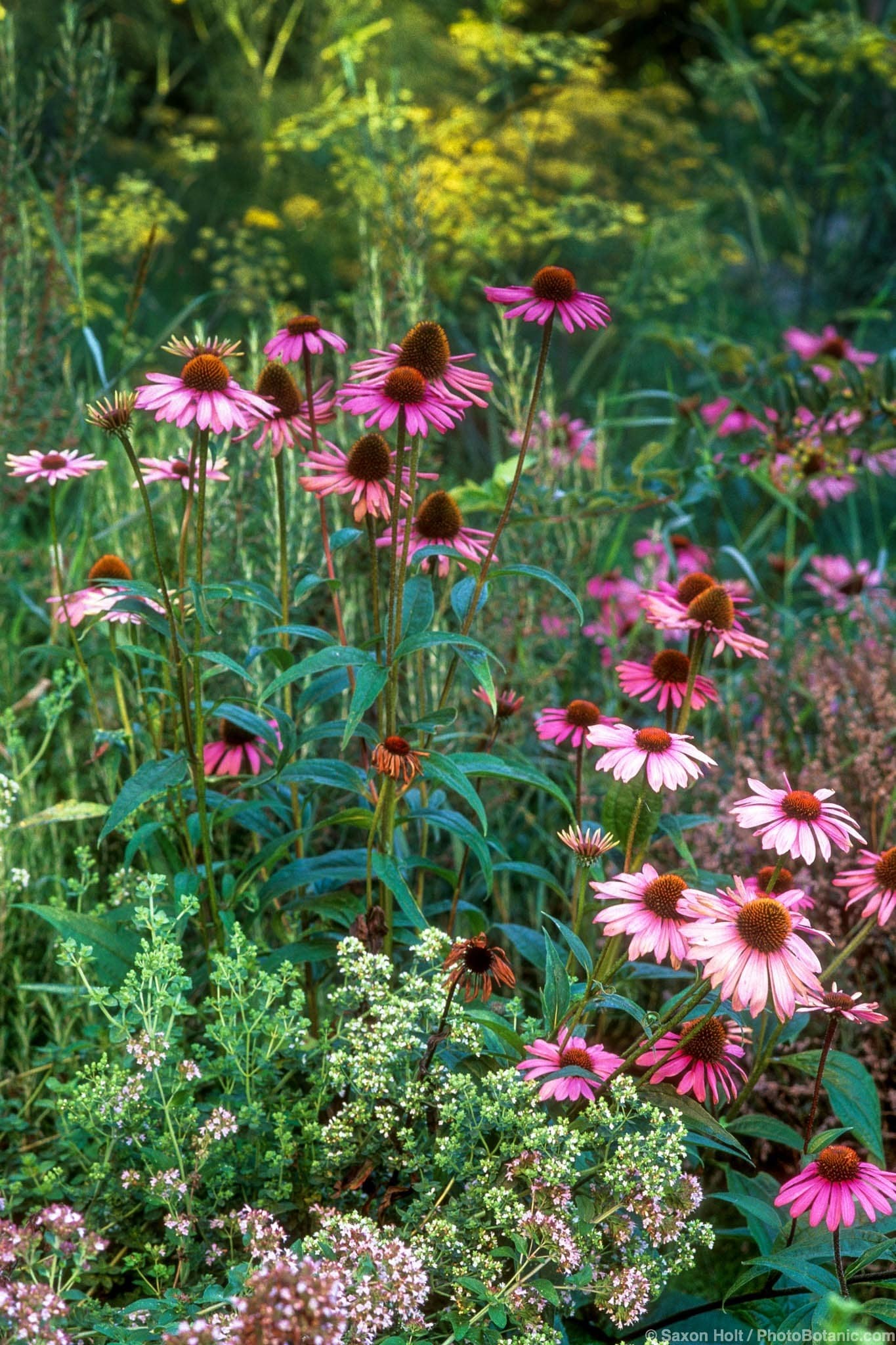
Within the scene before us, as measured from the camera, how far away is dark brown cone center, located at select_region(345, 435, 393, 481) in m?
1.82

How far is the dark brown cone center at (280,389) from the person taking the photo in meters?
1.89

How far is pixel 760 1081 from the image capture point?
82.1 inches

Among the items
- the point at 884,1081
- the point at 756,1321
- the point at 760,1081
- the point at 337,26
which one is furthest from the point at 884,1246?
the point at 337,26

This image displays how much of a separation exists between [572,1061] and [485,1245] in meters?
0.25

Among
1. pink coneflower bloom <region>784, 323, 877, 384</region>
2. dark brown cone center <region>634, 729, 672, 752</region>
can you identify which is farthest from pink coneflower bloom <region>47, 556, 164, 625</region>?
pink coneflower bloom <region>784, 323, 877, 384</region>

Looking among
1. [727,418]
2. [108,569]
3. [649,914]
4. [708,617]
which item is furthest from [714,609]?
[727,418]

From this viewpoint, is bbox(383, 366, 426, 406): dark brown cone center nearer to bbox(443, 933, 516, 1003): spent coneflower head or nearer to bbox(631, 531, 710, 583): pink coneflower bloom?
bbox(443, 933, 516, 1003): spent coneflower head

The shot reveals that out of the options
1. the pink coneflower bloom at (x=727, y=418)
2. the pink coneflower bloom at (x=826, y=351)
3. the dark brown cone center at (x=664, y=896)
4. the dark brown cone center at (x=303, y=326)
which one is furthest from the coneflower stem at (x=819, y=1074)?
the pink coneflower bloom at (x=727, y=418)

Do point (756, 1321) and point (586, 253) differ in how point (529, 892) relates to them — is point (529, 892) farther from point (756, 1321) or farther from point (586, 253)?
point (586, 253)

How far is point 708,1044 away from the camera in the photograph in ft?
5.33

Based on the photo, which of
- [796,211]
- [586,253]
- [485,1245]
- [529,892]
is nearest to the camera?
[485,1245]

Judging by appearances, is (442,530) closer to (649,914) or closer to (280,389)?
(280,389)

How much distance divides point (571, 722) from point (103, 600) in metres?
0.74

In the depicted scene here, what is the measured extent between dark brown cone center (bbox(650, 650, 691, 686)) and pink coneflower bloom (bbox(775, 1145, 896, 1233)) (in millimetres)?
765
